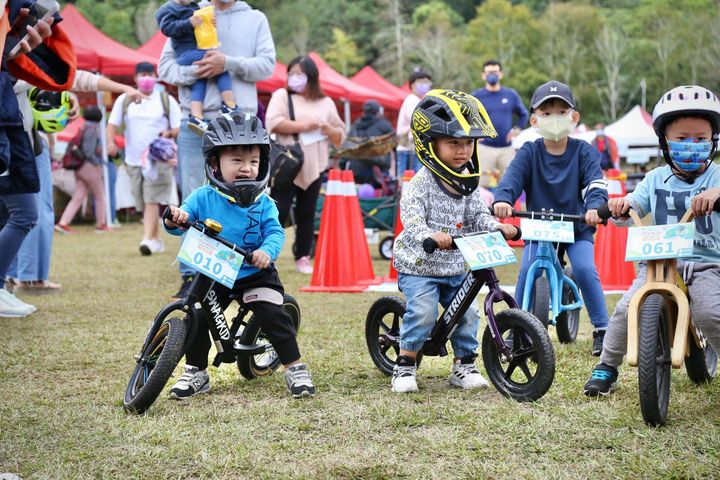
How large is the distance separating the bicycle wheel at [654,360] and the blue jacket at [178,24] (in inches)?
177

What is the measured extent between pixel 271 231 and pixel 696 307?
1989mm

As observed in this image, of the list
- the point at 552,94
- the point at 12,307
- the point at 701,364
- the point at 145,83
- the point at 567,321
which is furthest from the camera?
the point at 145,83

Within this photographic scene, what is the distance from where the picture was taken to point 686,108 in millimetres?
4129

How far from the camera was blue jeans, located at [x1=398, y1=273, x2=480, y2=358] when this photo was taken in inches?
180

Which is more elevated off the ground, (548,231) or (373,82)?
(373,82)

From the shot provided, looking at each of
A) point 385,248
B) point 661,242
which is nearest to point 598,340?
point 661,242

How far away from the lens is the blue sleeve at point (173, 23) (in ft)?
23.4

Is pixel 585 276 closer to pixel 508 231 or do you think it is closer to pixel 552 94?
pixel 552 94

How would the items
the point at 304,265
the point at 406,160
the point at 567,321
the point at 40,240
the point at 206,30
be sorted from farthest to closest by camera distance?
the point at 406,160 → the point at 304,265 → the point at 40,240 → the point at 206,30 → the point at 567,321

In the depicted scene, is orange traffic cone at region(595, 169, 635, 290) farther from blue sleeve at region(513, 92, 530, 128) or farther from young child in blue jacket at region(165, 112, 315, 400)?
young child in blue jacket at region(165, 112, 315, 400)

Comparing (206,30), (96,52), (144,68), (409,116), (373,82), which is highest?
(373,82)

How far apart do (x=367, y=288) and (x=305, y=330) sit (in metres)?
2.25

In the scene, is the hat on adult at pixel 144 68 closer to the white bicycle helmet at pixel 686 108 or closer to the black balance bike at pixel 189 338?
the black balance bike at pixel 189 338

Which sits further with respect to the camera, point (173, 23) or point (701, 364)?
point (173, 23)
